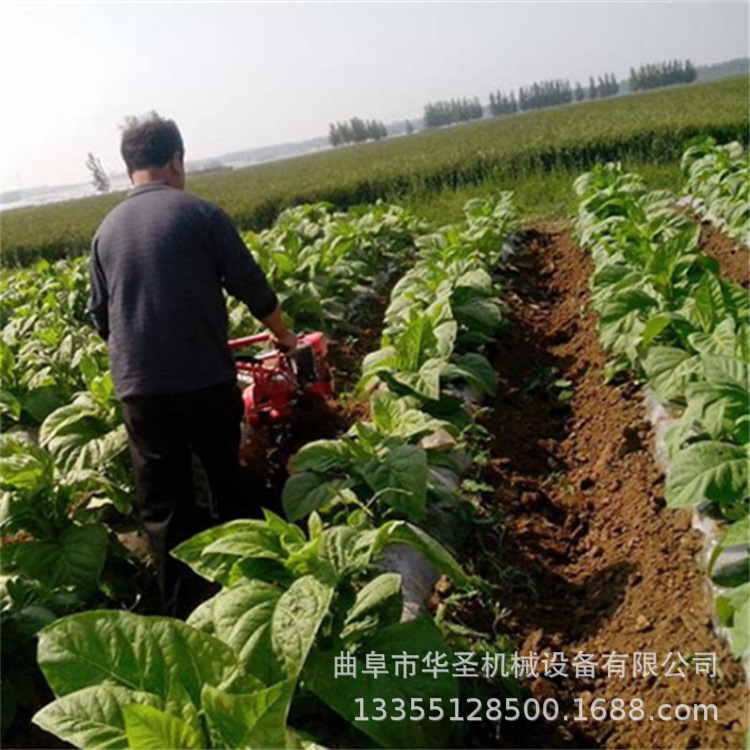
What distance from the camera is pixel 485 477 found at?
3.59 metres

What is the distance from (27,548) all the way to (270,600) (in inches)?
60.4

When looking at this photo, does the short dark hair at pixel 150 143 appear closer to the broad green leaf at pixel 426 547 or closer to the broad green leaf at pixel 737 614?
the broad green leaf at pixel 426 547

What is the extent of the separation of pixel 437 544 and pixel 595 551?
1019 millimetres

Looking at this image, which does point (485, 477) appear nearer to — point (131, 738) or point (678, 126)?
point (131, 738)

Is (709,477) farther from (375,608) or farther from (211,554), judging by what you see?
(211,554)

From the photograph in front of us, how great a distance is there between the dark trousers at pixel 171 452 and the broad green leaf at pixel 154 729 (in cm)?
165

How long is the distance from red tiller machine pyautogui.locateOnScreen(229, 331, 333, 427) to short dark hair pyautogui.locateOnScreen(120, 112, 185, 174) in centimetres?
100

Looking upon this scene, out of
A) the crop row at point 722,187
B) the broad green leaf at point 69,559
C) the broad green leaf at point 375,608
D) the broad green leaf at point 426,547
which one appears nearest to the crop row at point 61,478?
the broad green leaf at point 69,559

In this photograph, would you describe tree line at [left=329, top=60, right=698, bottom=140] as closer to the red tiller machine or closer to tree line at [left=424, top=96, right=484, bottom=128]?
tree line at [left=424, top=96, right=484, bottom=128]

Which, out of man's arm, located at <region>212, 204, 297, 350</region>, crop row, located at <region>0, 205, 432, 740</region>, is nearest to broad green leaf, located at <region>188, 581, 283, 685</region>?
crop row, located at <region>0, 205, 432, 740</region>

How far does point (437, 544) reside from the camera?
228 centimetres

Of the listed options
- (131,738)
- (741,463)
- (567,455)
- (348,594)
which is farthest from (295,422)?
(131,738)

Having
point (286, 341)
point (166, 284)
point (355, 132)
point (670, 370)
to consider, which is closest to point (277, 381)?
point (286, 341)

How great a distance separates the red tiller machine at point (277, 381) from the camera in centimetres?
395
